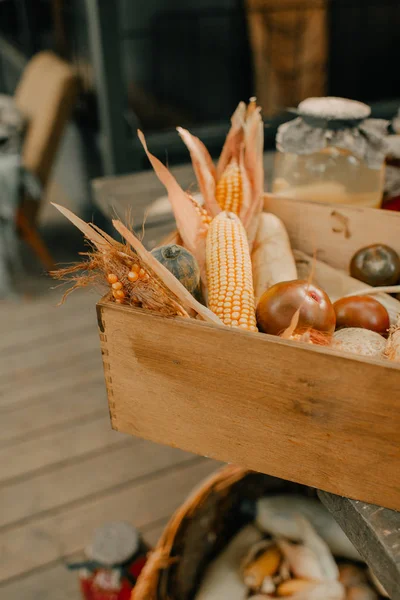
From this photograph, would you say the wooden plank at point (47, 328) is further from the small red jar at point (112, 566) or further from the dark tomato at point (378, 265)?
the dark tomato at point (378, 265)

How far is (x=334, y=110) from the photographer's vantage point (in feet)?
3.16

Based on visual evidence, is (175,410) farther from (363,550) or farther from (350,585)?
(350,585)

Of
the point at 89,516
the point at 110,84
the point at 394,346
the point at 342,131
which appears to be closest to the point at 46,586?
the point at 89,516

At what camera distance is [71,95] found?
99.9 inches

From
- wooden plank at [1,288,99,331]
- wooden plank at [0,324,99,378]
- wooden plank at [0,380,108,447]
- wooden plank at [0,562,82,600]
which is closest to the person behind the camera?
wooden plank at [0,562,82,600]

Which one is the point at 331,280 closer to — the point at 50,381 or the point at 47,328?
the point at 50,381

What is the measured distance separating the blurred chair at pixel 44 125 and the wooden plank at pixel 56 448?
3.77 feet

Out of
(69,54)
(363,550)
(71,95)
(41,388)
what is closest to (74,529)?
(41,388)

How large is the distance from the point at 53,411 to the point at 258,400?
1386 millimetres

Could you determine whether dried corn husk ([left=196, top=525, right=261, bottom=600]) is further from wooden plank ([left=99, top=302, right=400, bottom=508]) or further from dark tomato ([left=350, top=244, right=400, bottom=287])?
dark tomato ([left=350, top=244, right=400, bottom=287])

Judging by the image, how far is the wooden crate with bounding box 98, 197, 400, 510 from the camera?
581 mm

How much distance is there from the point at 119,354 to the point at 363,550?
0.35 metres

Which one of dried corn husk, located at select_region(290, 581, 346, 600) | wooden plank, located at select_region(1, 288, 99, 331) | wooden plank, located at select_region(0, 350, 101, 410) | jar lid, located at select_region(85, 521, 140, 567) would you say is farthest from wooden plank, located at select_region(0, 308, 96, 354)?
dried corn husk, located at select_region(290, 581, 346, 600)

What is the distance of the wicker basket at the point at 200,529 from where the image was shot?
95 centimetres
